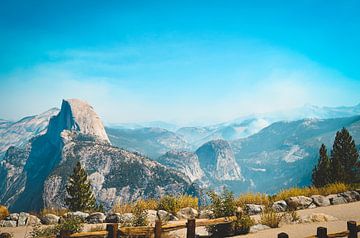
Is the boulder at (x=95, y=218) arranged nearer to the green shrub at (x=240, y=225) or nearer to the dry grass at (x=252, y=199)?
the green shrub at (x=240, y=225)

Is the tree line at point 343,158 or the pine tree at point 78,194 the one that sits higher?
the tree line at point 343,158

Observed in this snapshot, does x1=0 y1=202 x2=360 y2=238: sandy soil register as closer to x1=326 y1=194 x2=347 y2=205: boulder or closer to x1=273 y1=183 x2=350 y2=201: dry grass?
x1=326 y1=194 x2=347 y2=205: boulder

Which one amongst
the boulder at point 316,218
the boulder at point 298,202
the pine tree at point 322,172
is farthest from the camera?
the pine tree at point 322,172

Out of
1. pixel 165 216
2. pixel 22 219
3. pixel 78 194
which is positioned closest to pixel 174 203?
pixel 165 216

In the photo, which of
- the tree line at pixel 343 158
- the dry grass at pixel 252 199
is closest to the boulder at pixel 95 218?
the dry grass at pixel 252 199

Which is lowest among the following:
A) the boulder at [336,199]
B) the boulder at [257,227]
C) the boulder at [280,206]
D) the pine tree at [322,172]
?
the boulder at [257,227]

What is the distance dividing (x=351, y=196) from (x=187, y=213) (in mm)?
12138

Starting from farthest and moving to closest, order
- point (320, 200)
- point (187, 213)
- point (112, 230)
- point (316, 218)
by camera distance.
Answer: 1. point (320, 200)
2. point (187, 213)
3. point (316, 218)
4. point (112, 230)

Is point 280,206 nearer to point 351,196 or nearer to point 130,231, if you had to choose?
point 351,196

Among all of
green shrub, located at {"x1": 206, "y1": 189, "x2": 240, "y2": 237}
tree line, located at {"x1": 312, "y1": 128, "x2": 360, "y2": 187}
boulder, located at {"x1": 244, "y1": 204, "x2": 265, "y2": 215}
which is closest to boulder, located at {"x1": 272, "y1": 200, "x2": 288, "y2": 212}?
boulder, located at {"x1": 244, "y1": 204, "x2": 265, "y2": 215}

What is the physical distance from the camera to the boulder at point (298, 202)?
21.3 meters

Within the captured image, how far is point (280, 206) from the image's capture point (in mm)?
21062

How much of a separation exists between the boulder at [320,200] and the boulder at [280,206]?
8.32 ft

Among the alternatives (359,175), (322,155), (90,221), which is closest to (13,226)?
(90,221)
